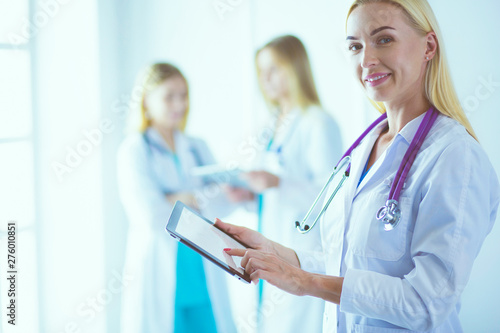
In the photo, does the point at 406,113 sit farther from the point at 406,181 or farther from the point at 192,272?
the point at 192,272

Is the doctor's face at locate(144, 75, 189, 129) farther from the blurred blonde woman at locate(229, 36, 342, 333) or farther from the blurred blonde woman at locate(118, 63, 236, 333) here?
the blurred blonde woman at locate(229, 36, 342, 333)

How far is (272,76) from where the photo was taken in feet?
7.98

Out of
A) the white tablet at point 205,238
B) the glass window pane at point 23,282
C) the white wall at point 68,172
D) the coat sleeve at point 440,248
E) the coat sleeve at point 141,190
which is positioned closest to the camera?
the coat sleeve at point 440,248

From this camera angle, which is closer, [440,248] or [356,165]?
[440,248]

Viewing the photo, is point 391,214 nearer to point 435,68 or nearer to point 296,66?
point 435,68

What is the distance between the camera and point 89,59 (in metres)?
2.46

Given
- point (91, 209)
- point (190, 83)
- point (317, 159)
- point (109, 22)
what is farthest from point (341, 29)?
point (91, 209)

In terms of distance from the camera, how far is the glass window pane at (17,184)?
1934 mm

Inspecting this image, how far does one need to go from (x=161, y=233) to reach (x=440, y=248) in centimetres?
166

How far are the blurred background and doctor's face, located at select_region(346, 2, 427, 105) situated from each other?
1.03 m

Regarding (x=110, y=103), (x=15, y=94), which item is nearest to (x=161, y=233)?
(x=110, y=103)

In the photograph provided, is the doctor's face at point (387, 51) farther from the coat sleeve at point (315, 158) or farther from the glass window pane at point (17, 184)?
the glass window pane at point (17, 184)

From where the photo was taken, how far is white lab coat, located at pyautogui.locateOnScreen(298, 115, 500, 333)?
0.87m

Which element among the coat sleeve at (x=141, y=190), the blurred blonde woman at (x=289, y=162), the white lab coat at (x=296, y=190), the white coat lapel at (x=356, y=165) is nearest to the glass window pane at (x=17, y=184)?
the coat sleeve at (x=141, y=190)
